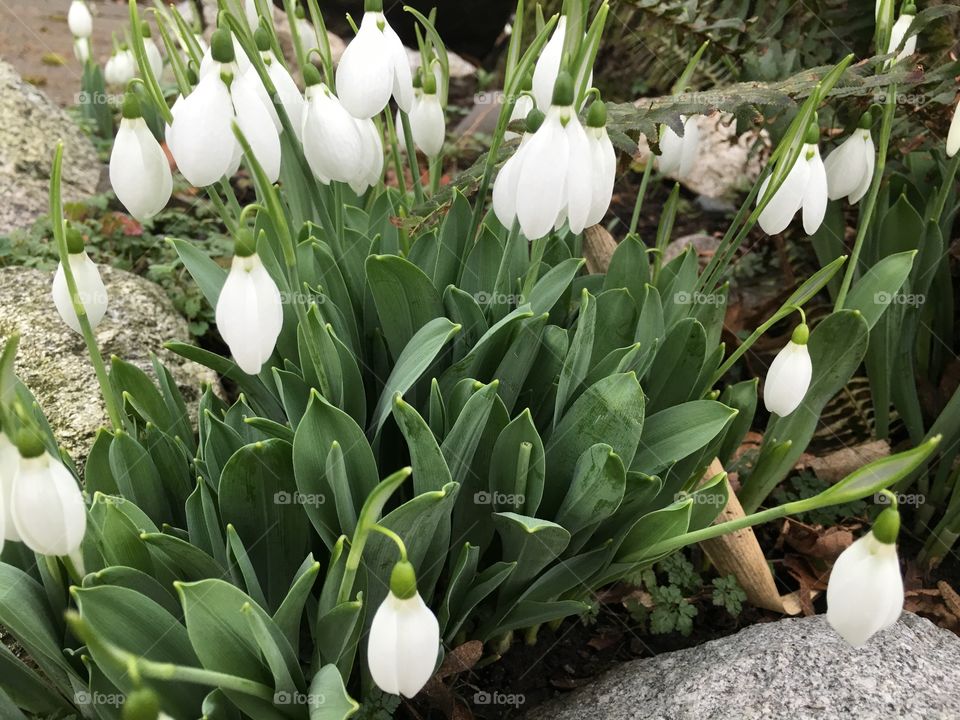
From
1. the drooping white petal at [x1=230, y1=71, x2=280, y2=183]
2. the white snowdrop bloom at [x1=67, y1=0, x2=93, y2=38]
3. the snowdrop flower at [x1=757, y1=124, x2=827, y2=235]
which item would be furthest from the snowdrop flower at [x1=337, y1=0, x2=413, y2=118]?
the white snowdrop bloom at [x1=67, y1=0, x2=93, y2=38]

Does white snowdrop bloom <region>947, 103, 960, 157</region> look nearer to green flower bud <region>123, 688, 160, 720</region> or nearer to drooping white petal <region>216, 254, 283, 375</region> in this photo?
drooping white petal <region>216, 254, 283, 375</region>

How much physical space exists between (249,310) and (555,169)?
39 centimetres

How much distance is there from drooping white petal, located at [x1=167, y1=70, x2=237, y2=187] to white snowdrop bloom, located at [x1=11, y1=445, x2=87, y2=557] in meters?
0.37

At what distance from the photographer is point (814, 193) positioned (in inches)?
50.8

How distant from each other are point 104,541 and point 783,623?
1.06m

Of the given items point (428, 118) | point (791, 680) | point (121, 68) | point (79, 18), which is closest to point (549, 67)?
point (428, 118)

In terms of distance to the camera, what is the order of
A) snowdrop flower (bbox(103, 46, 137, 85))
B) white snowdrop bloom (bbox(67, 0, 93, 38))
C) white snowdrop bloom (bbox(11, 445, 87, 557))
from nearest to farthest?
1. white snowdrop bloom (bbox(11, 445, 87, 557))
2. snowdrop flower (bbox(103, 46, 137, 85))
3. white snowdrop bloom (bbox(67, 0, 93, 38))

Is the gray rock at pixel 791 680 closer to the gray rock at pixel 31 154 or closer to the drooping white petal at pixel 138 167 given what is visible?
the drooping white petal at pixel 138 167

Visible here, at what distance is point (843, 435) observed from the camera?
A: 2074 mm

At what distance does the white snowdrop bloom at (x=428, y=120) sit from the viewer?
5.13 feet

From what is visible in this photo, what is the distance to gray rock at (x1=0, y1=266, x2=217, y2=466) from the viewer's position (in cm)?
175

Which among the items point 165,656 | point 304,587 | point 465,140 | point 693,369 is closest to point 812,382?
point 693,369

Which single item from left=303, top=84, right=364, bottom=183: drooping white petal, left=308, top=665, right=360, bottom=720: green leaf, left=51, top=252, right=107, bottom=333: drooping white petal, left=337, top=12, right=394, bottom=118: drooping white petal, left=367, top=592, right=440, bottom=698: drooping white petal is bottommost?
left=308, top=665, right=360, bottom=720: green leaf

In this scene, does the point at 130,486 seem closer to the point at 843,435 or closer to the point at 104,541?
the point at 104,541
